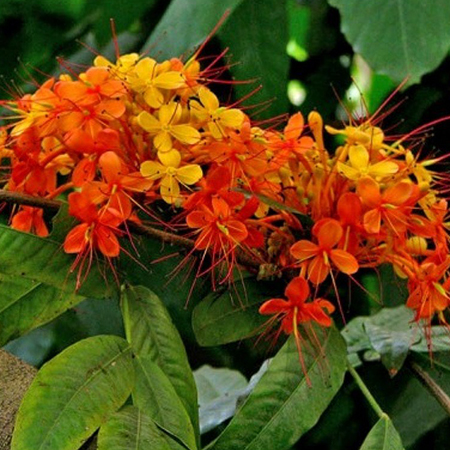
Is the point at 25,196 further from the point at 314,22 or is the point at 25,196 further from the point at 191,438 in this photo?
the point at 314,22

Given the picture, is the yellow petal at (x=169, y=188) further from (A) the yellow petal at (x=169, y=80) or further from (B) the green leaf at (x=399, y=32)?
(B) the green leaf at (x=399, y=32)

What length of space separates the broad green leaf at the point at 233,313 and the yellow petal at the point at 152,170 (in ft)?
0.44

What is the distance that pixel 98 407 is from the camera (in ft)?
2.33

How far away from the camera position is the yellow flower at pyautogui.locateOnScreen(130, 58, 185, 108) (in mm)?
818

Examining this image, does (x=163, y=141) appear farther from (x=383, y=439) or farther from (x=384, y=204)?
(x=383, y=439)

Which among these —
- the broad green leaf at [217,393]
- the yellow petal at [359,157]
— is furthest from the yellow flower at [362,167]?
the broad green leaf at [217,393]

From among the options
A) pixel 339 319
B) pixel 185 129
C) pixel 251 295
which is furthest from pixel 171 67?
pixel 339 319

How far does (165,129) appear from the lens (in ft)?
2.61

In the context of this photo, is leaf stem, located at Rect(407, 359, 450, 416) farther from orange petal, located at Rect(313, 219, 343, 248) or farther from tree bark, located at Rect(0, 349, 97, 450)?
tree bark, located at Rect(0, 349, 97, 450)

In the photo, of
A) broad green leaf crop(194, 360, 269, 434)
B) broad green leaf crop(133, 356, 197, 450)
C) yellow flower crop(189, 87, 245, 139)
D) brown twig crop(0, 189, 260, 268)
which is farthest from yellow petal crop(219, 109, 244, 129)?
broad green leaf crop(194, 360, 269, 434)

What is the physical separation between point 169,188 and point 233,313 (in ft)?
0.46

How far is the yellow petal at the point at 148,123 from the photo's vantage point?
0.80 metres

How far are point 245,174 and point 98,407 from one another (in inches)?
9.4

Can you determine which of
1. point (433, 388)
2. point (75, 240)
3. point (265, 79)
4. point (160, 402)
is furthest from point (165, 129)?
point (265, 79)
